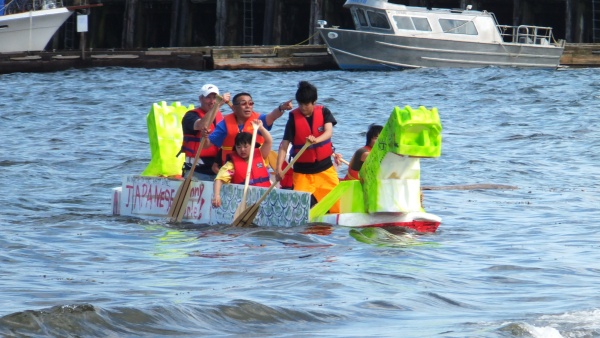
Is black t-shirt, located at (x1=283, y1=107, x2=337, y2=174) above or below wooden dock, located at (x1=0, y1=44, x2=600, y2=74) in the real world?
above

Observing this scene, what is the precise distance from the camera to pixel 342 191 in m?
11.5

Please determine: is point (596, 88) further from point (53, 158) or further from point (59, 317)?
point (59, 317)

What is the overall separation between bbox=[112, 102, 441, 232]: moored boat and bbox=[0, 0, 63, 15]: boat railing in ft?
93.4

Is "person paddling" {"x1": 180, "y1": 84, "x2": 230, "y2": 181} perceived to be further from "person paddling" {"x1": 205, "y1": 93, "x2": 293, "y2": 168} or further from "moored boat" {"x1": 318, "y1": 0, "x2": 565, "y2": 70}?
"moored boat" {"x1": 318, "y1": 0, "x2": 565, "y2": 70}

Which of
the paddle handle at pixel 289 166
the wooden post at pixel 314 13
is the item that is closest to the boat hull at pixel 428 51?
the wooden post at pixel 314 13

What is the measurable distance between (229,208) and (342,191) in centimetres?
146

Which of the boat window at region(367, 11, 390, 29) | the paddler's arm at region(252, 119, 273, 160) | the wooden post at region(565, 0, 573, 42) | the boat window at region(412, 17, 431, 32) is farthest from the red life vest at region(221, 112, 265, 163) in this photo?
the wooden post at region(565, 0, 573, 42)

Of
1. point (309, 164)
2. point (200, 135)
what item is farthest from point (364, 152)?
point (200, 135)

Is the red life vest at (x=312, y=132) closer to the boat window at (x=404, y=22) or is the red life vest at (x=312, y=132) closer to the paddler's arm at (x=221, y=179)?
the paddler's arm at (x=221, y=179)

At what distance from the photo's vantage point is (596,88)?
98.8ft

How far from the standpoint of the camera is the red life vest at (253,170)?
41.0 ft

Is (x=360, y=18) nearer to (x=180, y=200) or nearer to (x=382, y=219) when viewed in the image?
(x=180, y=200)

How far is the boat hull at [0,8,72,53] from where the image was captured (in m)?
39.8

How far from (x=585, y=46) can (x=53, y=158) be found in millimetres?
22154
